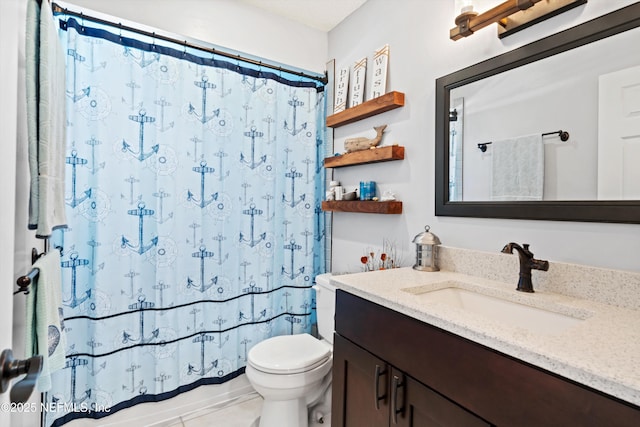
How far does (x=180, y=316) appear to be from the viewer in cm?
183

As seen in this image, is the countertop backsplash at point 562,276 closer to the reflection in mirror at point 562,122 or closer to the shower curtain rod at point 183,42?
the reflection in mirror at point 562,122

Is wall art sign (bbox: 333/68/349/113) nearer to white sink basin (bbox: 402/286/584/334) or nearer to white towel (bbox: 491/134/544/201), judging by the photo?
white towel (bbox: 491/134/544/201)

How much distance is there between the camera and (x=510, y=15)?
1.22 m

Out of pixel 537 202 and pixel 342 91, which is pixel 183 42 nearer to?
pixel 342 91

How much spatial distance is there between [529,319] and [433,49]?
127cm

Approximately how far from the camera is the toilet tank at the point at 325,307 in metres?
1.84

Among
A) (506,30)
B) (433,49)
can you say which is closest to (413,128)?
(433,49)

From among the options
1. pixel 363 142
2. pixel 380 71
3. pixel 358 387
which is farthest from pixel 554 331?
pixel 380 71

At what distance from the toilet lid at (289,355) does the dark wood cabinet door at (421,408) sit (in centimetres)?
67

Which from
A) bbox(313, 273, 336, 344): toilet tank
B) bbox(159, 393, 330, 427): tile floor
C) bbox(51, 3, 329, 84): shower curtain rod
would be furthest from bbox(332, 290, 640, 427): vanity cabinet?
bbox(51, 3, 329, 84): shower curtain rod

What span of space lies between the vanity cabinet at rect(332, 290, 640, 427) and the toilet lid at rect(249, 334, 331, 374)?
34 cm

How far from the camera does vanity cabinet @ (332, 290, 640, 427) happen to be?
0.66 m

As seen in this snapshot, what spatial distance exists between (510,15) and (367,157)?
89 centimetres

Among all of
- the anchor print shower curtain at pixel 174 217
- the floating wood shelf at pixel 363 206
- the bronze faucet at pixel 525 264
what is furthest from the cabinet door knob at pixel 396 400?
the anchor print shower curtain at pixel 174 217
